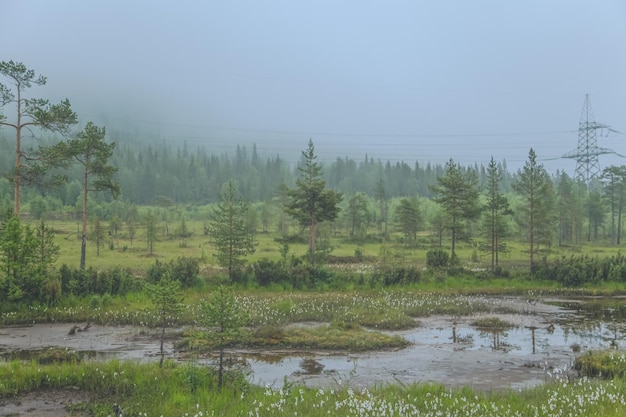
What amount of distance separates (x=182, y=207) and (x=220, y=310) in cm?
15622

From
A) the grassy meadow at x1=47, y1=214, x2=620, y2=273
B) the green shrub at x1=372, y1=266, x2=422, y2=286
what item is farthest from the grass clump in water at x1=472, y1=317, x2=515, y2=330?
the grassy meadow at x1=47, y1=214, x2=620, y2=273

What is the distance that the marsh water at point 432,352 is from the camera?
17109 mm

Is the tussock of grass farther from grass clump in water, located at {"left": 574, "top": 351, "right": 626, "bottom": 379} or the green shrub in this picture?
the green shrub

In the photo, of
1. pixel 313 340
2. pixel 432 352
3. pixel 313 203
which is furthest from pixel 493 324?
pixel 313 203

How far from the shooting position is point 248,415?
11953 mm

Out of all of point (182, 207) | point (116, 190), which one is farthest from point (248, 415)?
point (182, 207)

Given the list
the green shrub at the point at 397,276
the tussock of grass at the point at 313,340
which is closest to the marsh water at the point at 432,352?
the tussock of grass at the point at 313,340

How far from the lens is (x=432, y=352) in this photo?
20953mm

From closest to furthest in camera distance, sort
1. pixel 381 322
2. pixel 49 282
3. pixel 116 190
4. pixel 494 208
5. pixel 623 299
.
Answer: pixel 381 322 → pixel 49 282 → pixel 623 299 → pixel 116 190 → pixel 494 208

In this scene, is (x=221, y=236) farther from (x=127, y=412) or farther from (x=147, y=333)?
(x=127, y=412)

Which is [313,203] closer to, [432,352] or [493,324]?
[493,324]

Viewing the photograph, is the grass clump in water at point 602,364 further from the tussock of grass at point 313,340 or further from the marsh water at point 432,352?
the tussock of grass at point 313,340

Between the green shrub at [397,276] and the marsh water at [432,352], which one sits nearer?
the marsh water at [432,352]

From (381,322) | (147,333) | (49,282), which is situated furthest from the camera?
(49,282)
